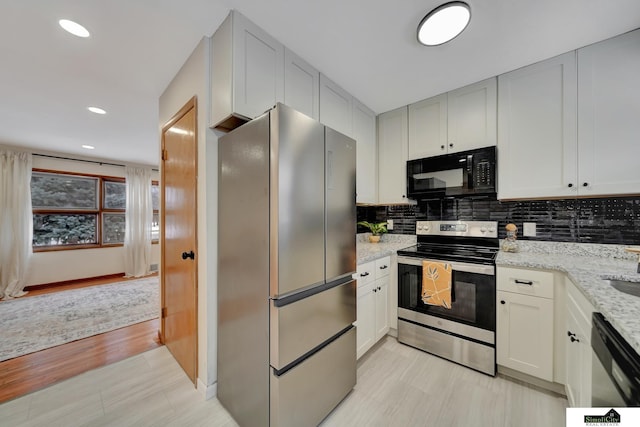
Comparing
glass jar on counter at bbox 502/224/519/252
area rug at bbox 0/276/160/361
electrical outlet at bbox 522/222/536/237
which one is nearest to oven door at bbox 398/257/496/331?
glass jar on counter at bbox 502/224/519/252

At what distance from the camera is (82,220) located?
4.64m

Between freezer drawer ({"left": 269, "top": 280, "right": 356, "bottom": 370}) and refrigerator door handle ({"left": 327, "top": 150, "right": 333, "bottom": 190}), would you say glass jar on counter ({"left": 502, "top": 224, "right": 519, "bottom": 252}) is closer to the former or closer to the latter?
freezer drawer ({"left": 269, "top": 280, "right": 356, "bottom": 370})

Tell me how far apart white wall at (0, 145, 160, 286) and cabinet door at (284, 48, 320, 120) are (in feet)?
17.0

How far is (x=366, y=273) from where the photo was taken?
194 cm

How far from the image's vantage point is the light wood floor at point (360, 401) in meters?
1.43

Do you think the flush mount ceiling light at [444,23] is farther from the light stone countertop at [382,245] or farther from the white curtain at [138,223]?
the white curtain at [138,223]

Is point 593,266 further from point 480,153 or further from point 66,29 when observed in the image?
point 66,29

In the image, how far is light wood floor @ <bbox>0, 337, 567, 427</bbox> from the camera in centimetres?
143

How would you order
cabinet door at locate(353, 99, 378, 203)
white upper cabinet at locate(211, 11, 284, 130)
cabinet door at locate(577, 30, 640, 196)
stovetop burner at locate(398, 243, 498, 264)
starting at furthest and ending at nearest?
cabinet door at locate(353, 99, 378, 203) → stovetop burner at locate(398, 243, 498, 264) → cabinet door at locate(577, 30, 640, 196) → white upper cabinet at locate(211, 11, 284, 130)

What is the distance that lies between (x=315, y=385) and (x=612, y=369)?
124 centimetres

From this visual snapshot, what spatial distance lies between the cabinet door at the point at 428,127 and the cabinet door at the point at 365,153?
16.6 inches

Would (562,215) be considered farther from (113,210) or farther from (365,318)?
(113,210)

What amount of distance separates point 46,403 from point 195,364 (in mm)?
1006

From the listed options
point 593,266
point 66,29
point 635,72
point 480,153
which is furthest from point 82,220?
point 635,72
